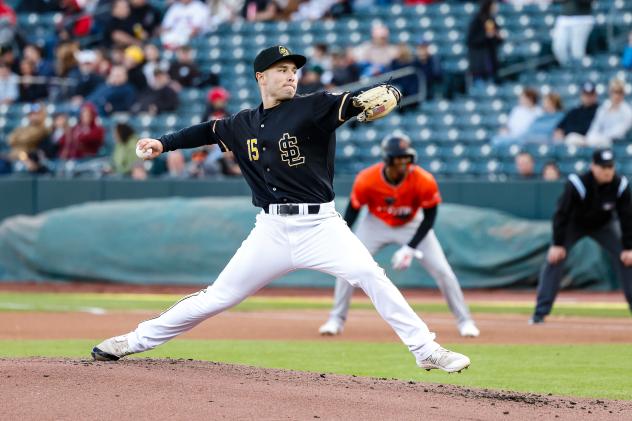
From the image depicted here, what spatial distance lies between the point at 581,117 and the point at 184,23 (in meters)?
8.98

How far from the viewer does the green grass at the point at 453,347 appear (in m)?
7.74

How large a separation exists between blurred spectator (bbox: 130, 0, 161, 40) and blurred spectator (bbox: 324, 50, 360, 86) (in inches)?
191

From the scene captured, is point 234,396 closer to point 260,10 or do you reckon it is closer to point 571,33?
point 571,33

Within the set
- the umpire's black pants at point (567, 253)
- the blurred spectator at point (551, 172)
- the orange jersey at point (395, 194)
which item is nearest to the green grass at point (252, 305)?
the umpire's black pants at point (567, 253)

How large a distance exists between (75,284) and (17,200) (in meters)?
2.16

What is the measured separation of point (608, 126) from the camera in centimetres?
1684

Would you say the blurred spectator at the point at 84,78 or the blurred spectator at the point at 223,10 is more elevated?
the blurred spectator at the point at 223,10

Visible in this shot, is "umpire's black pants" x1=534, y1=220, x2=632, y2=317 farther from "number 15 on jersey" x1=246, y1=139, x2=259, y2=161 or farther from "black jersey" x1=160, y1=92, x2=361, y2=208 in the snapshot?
"number 15 on jersey" x1=246, y1=139, x2=259, y2=161

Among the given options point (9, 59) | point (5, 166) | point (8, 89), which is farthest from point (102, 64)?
point (5, 166)

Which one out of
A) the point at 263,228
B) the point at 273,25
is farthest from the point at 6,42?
the point at 263,228

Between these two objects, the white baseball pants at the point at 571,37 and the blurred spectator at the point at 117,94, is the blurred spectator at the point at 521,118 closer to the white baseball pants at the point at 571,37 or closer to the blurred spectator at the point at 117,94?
the white baseball pants at the point at 571,37

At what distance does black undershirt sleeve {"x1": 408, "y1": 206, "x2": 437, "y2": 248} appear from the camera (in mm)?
10273

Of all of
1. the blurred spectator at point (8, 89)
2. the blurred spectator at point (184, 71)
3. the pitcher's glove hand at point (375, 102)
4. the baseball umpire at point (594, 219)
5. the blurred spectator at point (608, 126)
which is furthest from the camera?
the blurred spectator at point (8, 89)

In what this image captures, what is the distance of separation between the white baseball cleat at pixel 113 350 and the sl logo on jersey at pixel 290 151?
1486 millimetres
